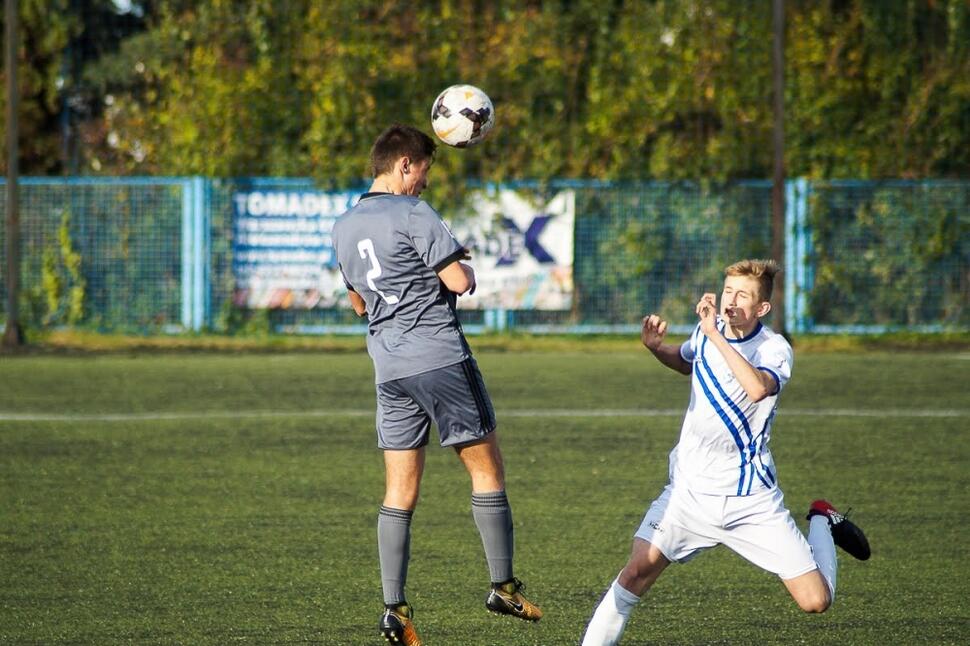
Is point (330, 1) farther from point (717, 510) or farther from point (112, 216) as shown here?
point (717, 510)

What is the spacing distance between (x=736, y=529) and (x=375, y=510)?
354 centimetres

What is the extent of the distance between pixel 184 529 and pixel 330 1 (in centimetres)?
1420

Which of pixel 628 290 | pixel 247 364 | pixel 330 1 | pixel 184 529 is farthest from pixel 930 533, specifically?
pixel 330 1

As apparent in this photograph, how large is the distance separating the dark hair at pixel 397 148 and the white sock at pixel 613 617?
178 centimetres

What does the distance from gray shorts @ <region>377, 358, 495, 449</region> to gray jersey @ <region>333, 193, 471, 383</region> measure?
41 mm

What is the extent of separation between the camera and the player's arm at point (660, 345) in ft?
16.5

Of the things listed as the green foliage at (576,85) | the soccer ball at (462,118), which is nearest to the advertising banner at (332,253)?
the green foliage at (576,85)

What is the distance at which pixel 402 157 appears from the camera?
5.50 m

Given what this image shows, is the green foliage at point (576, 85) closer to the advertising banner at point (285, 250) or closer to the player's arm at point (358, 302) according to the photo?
the advertising banner at point (285, 250)

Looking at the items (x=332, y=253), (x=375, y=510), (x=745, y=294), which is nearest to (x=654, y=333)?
(x=745, y=294)

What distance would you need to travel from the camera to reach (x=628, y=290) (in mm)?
19484

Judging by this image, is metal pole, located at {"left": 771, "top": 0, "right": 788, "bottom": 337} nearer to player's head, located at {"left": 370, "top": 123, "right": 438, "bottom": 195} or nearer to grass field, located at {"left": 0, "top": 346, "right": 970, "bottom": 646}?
grass field, located at {"left": 0, "top": 346, "right": 970, "bottom": 646}

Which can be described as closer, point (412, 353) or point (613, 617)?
point (613, 617)

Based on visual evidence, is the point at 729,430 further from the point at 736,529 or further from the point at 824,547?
the point at 824,547
